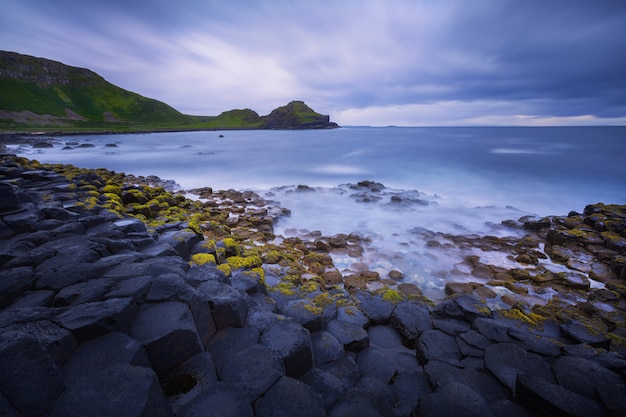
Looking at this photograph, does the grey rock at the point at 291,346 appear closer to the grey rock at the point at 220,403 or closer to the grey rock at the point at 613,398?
the grey rock at the point at 220,403

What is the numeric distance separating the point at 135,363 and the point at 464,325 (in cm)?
436

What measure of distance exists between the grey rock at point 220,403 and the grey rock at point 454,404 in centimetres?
160

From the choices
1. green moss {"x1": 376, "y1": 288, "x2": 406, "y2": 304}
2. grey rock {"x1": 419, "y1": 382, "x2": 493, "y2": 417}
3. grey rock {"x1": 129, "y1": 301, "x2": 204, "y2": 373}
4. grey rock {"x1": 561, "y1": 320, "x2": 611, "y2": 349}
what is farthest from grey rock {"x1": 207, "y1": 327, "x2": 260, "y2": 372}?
grey rock {"x1": 561, "y1": 320, "x2": 611, "y2": 349}

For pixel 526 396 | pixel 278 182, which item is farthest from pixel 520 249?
pixel 278 182

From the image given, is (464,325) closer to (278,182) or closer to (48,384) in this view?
(48,384)

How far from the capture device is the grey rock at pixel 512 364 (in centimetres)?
303

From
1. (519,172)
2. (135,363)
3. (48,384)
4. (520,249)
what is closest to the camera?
(48,384)

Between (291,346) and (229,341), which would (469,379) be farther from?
(229,341)

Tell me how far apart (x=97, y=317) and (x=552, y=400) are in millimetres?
4109

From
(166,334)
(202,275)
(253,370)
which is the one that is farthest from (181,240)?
(253,370)

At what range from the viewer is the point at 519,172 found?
22.6 meters

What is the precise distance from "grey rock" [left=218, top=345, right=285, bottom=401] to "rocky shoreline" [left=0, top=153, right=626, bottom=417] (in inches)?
0.4

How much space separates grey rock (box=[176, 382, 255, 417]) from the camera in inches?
81.3

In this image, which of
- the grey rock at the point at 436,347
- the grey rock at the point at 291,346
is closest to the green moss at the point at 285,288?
the grey rock at the point at 291,346
